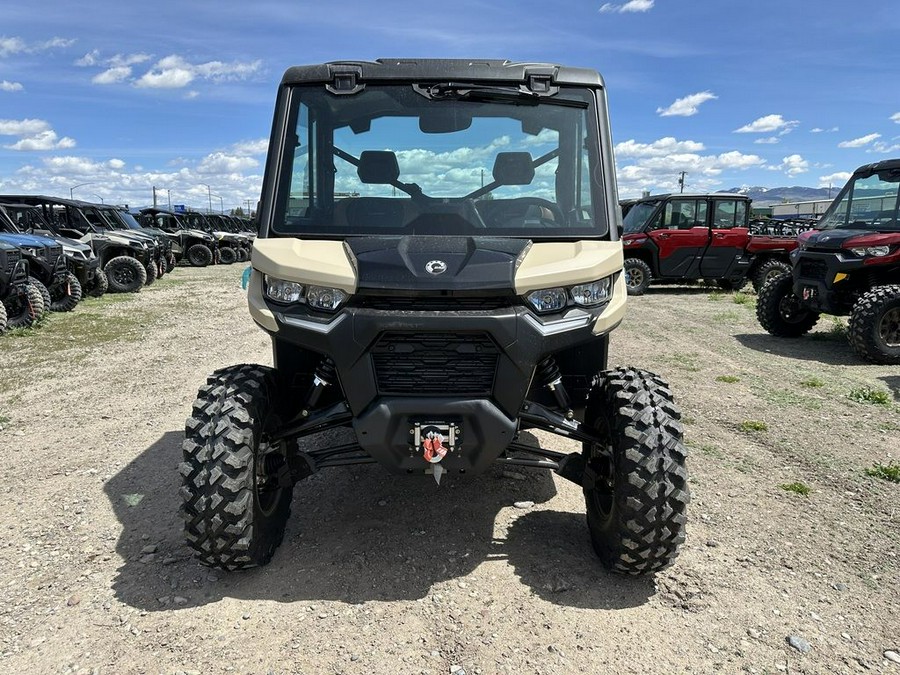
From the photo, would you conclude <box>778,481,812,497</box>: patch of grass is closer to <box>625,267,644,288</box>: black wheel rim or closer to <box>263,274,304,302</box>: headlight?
<box>263,274,304,302</box>: headlight

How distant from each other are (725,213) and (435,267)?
13911 millimetres

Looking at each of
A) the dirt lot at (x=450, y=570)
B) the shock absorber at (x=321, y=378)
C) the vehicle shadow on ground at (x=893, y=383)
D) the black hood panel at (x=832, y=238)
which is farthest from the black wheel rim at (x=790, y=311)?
the shock absorber at (x=321, y=378)

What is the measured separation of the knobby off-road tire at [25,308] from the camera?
31.3ft

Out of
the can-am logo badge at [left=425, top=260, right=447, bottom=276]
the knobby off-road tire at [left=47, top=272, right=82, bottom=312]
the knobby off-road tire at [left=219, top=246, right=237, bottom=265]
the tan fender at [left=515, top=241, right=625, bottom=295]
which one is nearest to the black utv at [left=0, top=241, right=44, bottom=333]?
the knobby off-road tire at [left=47, top=272, right=82, bottom=312]

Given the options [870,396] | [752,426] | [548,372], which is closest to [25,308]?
[548,372]

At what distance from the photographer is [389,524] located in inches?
144

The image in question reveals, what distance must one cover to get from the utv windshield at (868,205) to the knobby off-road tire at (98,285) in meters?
12.8

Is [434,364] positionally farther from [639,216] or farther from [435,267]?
[639,216]

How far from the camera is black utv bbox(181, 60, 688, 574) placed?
2.78 m

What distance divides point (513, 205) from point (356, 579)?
1.94 metres

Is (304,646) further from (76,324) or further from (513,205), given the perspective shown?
(76,324)

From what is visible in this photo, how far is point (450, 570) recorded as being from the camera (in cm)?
322

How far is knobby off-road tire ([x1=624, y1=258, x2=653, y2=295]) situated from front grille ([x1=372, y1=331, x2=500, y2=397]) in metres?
12.6

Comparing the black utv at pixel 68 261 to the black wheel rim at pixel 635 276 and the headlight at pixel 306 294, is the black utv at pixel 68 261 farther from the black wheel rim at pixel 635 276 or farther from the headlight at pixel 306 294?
the black wheel rim at pixel 635 276
